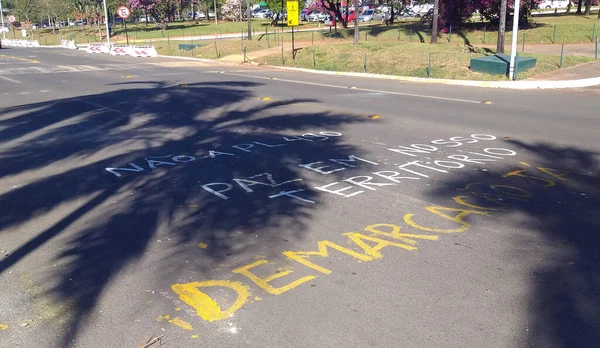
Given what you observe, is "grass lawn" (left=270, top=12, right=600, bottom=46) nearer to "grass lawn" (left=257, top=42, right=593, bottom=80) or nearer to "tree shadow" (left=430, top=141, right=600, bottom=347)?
"grass lawn" (left=257, top=42, right=593, bottom=80)

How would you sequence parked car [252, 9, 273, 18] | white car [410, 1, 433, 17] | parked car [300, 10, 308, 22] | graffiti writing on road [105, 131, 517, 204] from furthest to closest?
parked car [252, 9, 273, 18] < parked car [300, 10, 308, 22] < white car [410, 1, 433, 17] < graffiti writing on road [105, 131, 517, 204]

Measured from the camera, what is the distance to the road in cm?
483

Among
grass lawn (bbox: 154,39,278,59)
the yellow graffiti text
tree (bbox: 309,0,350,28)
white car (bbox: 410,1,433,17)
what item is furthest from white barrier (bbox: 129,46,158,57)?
the yellow graffiti text

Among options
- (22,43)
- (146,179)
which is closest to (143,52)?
(146,179)

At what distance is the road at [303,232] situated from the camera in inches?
190

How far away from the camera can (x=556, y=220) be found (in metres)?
7.21

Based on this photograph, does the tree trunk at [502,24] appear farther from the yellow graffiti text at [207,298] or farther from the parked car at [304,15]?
the parked car at [304,15]

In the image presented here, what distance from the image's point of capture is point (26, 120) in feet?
51.1

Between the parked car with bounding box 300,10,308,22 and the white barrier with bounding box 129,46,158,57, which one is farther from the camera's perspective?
the parked car with bounding box 300,10,308,22

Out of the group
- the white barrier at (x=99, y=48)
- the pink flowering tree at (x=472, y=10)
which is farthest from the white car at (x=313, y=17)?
the pink flowering tree at (x=472, y=10)

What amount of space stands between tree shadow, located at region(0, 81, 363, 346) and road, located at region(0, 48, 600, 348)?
0.13 ft

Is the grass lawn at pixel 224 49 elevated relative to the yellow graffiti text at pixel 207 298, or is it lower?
elevated

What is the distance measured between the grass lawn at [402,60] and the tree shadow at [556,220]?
14.8 metres

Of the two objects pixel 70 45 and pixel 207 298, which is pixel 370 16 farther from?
pixel 207 298
